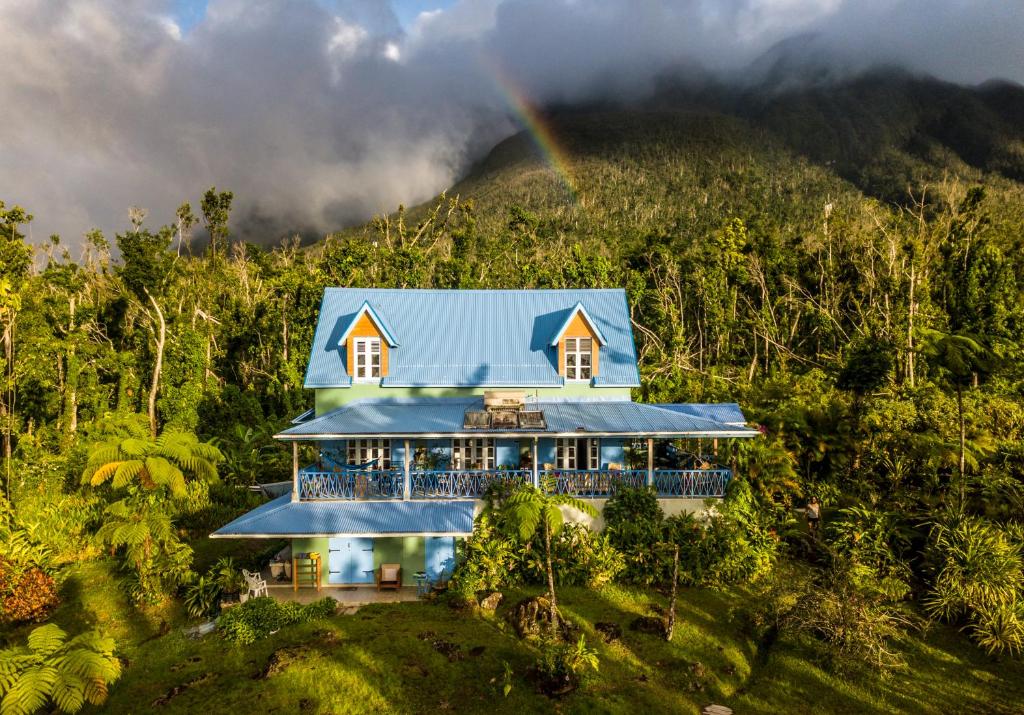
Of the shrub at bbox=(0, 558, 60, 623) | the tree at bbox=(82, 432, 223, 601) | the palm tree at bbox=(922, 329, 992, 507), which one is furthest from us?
the palm tree at bbox=(922, 329, 992, 507)

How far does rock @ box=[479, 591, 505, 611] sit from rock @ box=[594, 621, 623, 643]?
2912 mm

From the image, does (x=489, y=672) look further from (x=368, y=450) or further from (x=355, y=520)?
(x=368, y=450)

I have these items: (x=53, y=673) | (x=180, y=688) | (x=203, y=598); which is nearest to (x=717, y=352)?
(x=203, y=598)

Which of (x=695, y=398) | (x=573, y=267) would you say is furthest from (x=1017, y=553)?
(x=573, y=267)

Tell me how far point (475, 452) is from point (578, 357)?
19.0 feet

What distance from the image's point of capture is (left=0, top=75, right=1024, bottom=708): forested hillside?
17328mm

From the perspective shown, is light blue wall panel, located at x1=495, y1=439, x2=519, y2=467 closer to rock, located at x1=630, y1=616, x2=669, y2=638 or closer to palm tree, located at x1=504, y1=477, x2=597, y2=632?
palm tree, located at x1=504, y1=477, x2=597, y2=632

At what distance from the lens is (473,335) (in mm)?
24047

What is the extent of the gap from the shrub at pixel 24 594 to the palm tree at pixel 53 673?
826 centimetres

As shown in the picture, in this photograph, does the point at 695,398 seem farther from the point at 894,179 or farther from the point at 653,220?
the point at 894,179

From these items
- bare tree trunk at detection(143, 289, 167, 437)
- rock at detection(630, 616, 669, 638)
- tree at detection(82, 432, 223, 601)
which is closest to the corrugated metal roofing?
rock at detection(630, 616, 669, 638)

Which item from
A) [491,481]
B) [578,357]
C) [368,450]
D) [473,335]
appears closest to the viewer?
[491,481]

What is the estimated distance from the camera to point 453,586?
55.0 ft

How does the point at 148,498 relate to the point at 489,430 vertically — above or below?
below
